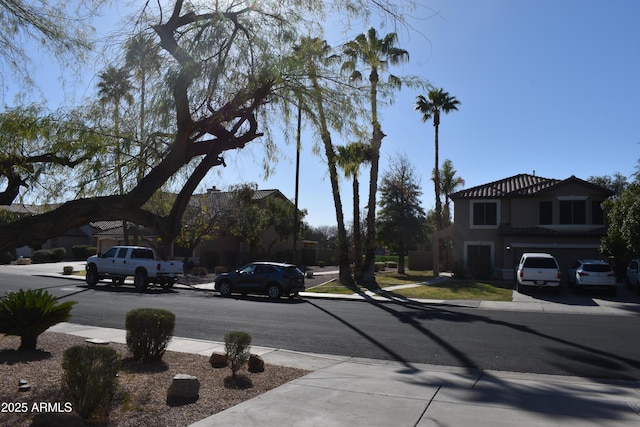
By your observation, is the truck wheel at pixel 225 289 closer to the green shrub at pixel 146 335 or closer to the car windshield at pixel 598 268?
the green shrub at pixel 146 335

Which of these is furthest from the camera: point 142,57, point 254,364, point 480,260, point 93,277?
point 480,260

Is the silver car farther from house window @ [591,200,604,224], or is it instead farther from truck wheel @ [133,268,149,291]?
truck wheel @ [133,268,149,291]

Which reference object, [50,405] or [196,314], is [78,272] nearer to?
[196,314]

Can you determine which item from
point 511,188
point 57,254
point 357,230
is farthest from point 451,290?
point 57,254

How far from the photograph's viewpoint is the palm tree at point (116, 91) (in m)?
9.23

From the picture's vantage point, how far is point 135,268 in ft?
91.9

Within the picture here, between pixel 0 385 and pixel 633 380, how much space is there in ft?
32.1

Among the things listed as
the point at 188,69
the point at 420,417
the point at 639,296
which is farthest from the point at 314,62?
the point at 639,296

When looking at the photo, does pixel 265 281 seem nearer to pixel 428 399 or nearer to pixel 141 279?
pixel 141 279

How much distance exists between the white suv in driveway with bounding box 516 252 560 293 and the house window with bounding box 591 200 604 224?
7.61 m

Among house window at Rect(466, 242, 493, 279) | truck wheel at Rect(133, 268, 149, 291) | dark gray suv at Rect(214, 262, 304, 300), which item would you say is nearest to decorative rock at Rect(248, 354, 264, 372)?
Result: dark gray suv at Rect(214, 262, 304, 300)

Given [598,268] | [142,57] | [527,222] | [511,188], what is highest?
[511,188]

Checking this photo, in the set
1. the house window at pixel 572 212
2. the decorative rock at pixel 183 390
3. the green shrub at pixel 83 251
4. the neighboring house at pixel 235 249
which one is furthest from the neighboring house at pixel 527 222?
the green shrub at pixel 83 251

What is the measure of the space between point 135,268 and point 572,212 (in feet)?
82.4
